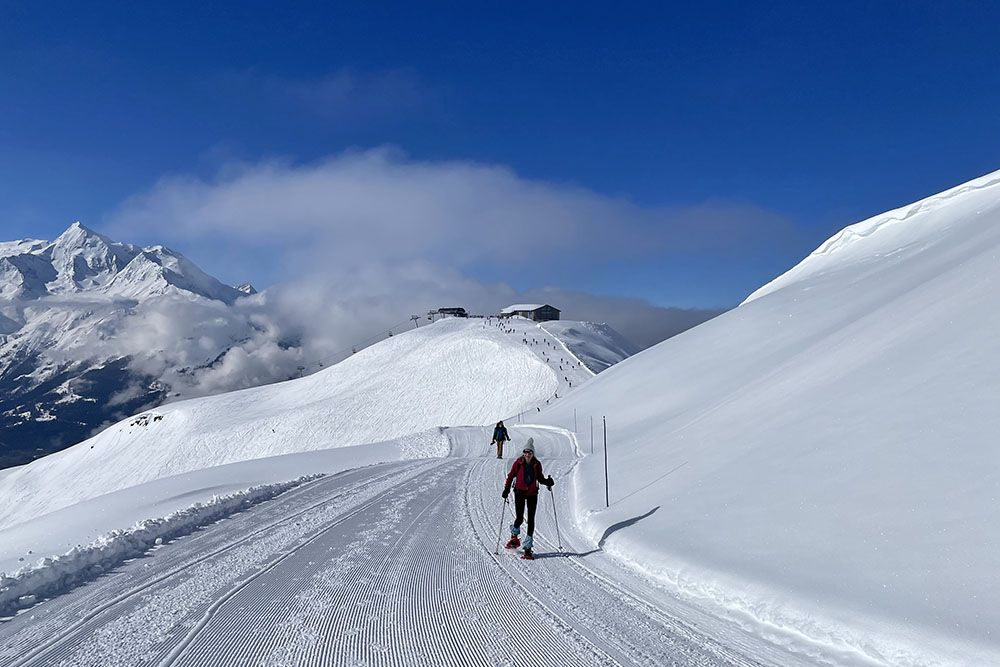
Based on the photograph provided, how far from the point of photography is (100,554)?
31.3 feet

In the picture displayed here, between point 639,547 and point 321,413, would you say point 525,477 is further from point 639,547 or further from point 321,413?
point 321,413

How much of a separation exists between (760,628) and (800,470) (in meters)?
4.27

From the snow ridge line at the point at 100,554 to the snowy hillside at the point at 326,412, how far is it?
152 feet

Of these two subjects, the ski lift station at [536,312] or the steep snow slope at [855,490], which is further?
the ski lift station at [536,312]

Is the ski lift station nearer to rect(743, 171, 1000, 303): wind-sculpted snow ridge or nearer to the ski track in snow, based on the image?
rect(743, 171, 1000, 303): wind-sculpted snow ridge

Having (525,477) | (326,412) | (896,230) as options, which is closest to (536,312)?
(326,412)

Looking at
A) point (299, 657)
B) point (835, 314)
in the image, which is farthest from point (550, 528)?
point (835, 314)

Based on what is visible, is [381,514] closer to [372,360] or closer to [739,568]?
[739,568]

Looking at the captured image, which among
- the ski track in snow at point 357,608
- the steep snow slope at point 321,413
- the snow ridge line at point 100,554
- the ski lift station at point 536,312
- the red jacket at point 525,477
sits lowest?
the ski track in snow at point 357,608

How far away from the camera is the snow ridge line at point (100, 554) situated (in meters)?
7.82

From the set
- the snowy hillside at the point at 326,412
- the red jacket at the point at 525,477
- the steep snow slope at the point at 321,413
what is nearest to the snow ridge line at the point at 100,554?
the red jacket at the point at 525,477

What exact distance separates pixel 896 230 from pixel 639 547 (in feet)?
121

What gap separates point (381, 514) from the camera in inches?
527

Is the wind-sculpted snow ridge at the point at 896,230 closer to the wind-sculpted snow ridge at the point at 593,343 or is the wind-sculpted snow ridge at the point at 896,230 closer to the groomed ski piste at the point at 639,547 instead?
the groomed ski piste at the point at 639,547
